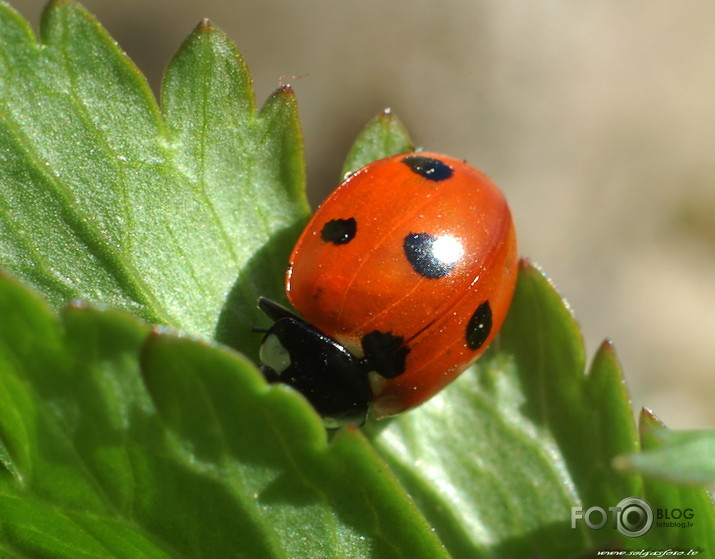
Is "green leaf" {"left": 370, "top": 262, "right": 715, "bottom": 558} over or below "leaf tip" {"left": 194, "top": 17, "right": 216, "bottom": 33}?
below

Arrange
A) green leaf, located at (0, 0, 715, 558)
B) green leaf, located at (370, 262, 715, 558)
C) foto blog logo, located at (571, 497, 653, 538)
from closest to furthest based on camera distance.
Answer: green leaf, located at (0, 0, 715, 558) → foto blog logo, located at (571, 497, 653, 538) → green leaf, located at (370, 262, 715, 558)

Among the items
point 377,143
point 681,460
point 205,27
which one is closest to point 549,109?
point 377,143

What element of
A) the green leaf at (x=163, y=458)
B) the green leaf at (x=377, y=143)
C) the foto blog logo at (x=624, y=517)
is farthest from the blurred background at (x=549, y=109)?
the green leaf at (x=163, y=458)

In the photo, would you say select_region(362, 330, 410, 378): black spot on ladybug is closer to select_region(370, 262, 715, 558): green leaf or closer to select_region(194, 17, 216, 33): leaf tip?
select_region(370, 262, 715, 558): green leaf

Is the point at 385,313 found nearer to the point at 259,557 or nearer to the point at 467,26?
the point at 259,557

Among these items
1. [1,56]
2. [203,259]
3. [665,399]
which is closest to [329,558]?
[203,259]

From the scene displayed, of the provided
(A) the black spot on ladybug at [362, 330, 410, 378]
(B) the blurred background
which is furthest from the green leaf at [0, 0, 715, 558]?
(B) the blurred background
